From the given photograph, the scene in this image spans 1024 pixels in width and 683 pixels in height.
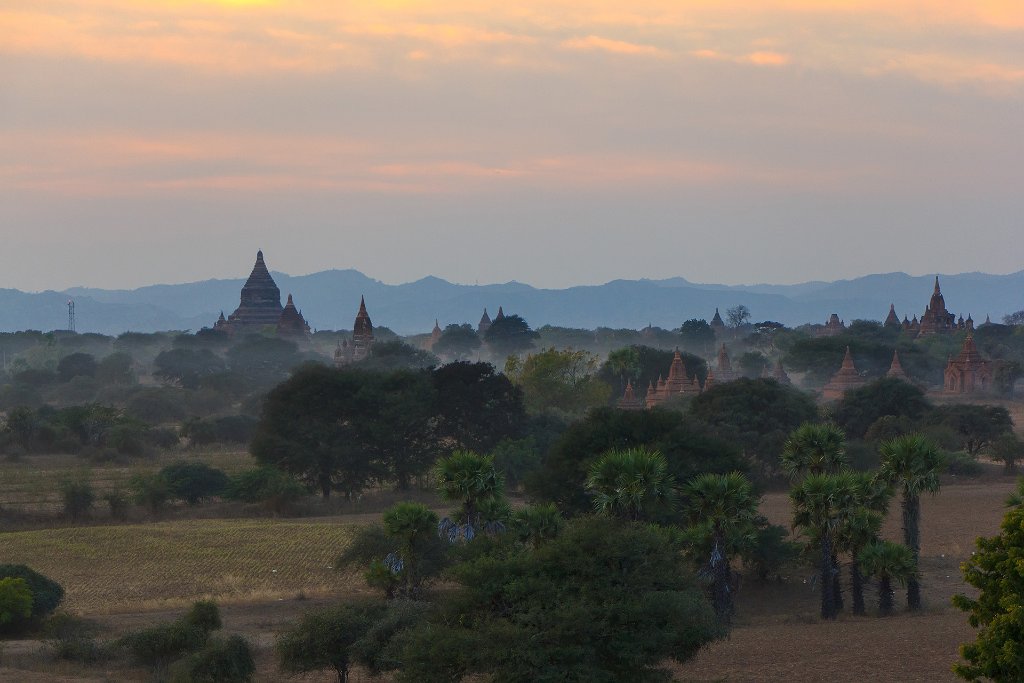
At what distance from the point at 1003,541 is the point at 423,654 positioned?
8.41 m

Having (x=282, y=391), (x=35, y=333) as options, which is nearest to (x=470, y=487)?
(x=282, y=391)

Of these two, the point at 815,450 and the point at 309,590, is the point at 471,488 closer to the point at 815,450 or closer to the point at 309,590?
the point at 309,590

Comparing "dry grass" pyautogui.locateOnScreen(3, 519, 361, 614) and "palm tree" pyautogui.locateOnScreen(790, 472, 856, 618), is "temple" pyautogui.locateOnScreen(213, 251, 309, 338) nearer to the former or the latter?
"dry grass" pyautogui.locateOnScreen(3, 519, 361, 614)

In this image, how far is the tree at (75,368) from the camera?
12344 centimetres

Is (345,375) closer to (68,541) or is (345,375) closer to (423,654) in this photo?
(68,541)

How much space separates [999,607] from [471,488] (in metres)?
14.0

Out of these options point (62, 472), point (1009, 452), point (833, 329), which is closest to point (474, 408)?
point (62, 472)

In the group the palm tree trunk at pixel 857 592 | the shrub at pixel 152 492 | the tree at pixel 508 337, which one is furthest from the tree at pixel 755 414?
the tree at pixel 508 337

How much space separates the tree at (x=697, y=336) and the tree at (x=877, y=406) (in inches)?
4034

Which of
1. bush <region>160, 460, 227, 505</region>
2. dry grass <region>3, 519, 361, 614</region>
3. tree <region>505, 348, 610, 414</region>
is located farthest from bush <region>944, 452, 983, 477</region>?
bush <region>160, 460, 227, 505</region>

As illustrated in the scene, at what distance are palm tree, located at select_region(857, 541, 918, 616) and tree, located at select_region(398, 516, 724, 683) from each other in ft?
25.7

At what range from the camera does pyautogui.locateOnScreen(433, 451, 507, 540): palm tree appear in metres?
31.0

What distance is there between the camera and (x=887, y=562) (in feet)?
101

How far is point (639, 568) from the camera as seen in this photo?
76.9ft
